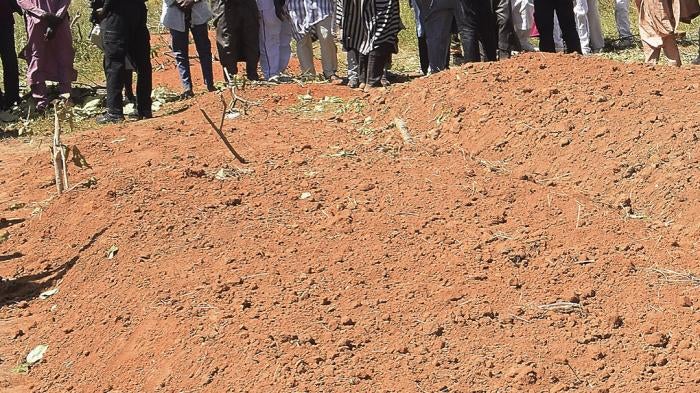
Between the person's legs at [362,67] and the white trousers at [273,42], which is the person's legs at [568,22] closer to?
the person's legs at [362,67]

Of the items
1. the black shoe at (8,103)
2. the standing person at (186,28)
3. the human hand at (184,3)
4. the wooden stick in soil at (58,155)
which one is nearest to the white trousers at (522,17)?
the standing person at (186,28)

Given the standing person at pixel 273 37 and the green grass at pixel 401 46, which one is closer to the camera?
the standing person at pixel 273 37

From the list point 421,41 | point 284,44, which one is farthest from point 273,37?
point 421,41

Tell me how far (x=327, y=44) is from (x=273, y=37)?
1.68 ft

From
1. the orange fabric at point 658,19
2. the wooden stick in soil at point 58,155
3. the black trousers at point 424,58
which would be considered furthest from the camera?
the black trousers at point 424,58

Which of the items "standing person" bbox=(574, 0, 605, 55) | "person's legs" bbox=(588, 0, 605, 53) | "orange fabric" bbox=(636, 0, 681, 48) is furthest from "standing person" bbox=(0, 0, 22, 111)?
"person's legs" bbox=(588, 0, 605, 53)

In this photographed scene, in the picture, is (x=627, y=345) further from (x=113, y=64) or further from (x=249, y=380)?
(x=113, y=64)

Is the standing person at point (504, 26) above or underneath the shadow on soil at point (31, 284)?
above

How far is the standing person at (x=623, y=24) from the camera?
11.2 metres

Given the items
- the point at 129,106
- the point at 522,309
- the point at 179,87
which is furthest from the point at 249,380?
the point at 179,87

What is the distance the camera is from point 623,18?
11234 millimetres

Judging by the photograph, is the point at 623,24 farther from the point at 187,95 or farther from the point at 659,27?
the point at 187,95

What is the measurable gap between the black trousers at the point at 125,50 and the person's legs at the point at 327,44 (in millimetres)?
1917

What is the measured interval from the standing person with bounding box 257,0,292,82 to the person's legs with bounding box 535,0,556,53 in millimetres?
2346
